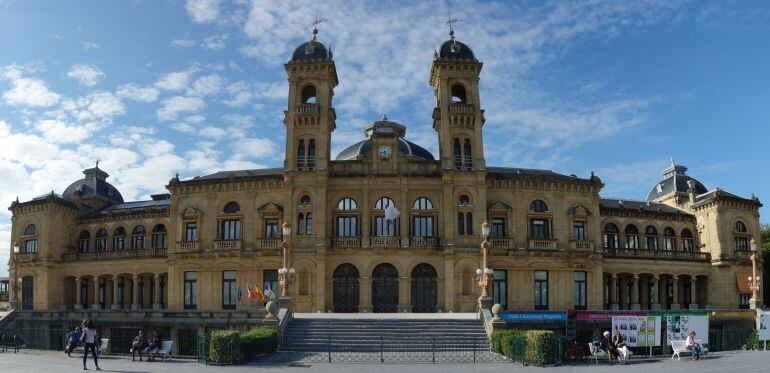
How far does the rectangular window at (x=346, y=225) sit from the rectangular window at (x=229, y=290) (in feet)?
30.4

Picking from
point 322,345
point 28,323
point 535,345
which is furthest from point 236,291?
point 535,345

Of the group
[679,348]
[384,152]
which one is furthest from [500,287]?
[679,348]

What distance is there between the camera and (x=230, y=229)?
54.2 m

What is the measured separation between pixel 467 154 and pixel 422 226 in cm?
679

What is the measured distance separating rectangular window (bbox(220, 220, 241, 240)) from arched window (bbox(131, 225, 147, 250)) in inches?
407

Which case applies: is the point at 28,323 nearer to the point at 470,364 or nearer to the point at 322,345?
the point at 322,345

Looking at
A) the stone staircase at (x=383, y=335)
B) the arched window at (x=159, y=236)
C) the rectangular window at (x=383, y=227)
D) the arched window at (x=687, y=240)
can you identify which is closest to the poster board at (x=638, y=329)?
the stone staircase at (x=383, y=335)

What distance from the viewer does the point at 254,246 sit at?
2069 inches

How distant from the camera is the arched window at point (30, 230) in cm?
6091

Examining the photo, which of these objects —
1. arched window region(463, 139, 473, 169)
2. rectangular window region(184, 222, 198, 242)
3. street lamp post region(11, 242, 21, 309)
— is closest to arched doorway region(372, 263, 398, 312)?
arched window region(463, 139, 473, 169)

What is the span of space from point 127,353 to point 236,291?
646 inches

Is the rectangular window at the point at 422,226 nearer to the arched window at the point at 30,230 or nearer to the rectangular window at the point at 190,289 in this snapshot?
the rectangular window at the point at 190,289

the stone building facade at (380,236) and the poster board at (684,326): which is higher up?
the stone building facade at (380,236)

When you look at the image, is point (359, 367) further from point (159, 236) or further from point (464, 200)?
point (159, 236)
